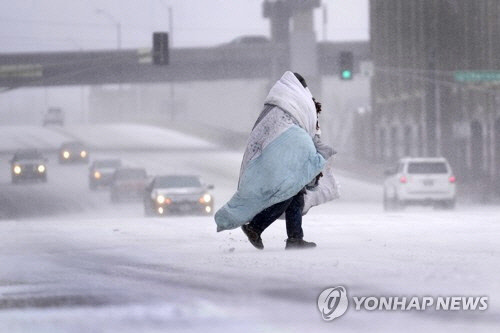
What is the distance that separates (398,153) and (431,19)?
1075 cm

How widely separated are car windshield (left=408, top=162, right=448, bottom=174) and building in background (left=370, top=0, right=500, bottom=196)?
565 inches

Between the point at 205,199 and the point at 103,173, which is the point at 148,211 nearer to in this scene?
the point at 205,199

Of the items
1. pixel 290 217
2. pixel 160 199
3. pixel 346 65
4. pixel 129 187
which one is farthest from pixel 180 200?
pixel 290 217

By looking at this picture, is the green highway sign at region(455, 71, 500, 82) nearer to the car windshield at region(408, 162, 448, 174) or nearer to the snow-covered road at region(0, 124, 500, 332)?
the car windshield at region(408, 162, 448, 174)

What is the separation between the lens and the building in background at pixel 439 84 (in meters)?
69.1

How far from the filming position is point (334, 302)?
23.4 feet

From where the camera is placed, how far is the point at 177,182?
37.0 meters

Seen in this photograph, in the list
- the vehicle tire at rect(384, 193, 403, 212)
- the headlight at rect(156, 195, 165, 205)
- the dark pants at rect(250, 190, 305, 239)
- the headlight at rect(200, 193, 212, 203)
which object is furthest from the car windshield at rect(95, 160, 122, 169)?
the dark pants at rect(250, 190, 305, 239)

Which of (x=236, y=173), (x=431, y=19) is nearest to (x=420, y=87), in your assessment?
(x=431, y=19)

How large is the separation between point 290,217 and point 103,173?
50.7m

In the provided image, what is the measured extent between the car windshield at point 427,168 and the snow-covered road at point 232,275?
22.3 metres

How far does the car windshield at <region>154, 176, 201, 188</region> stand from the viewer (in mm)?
36759

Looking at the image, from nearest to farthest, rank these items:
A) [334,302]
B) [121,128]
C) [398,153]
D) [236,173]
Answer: [334,302] < [236,173] < [398,153] < [121,128]

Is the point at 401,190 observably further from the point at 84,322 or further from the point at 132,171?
the point at 84,322
